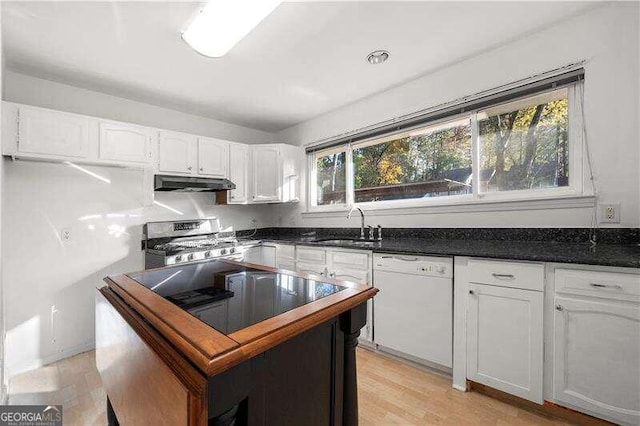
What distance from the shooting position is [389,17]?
5.99 ft

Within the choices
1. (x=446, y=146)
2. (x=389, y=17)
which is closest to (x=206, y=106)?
(x=389, y=17)

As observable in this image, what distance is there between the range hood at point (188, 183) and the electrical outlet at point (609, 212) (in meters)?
3.27

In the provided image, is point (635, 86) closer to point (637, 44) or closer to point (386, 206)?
point (637, 44)

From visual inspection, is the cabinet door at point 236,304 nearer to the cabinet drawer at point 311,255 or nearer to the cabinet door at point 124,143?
the cabinet drawer at point 311,255

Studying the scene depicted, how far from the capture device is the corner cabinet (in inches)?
142

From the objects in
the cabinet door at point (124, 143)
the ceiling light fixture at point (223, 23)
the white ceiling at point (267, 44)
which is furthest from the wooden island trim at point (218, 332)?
the cabinet door at point (124, 143)

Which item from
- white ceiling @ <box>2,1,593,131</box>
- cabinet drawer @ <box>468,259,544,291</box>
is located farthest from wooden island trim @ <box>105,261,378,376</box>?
white ceiling @ <box>2,1,593,131</box>

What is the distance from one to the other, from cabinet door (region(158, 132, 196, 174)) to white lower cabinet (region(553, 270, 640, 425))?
332 cm

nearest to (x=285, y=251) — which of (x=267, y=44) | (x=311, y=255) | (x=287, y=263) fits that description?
(x=287, y=263)

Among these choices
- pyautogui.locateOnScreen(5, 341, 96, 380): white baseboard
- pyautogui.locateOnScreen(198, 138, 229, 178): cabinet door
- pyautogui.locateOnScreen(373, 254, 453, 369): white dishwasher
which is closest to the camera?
pyautogui.locateOnScreen(373, 254, 453, 369): white dishwasher

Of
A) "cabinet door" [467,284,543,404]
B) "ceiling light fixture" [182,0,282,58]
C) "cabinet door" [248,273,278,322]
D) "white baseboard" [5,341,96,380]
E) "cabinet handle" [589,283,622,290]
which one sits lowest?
"white baseboard" [5,341,96,380]

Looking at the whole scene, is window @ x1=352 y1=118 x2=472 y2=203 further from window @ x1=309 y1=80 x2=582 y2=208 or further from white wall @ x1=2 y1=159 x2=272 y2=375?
white wall @ x1=2 y1=159 x2=272 y2=375

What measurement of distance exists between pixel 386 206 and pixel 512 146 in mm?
1221

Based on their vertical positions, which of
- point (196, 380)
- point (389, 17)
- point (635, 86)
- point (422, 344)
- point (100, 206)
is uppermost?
point (389, 17)
